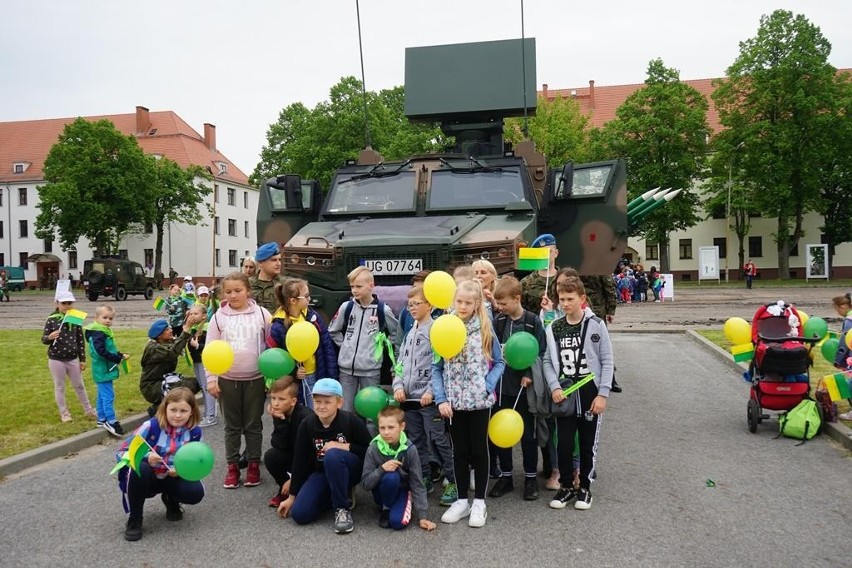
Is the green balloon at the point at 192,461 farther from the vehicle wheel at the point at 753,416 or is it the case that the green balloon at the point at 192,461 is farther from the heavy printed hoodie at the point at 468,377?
the vehicle wheel at the point at 753,416

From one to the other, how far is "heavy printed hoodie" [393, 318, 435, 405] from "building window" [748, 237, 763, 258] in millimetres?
56086

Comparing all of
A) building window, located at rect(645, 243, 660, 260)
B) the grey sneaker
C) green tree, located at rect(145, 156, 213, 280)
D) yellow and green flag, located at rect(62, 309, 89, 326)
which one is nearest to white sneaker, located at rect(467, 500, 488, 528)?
the grey sneaker

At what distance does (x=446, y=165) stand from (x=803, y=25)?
41800mm

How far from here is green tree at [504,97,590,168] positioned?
36062mm

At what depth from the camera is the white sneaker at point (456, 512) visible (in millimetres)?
4828

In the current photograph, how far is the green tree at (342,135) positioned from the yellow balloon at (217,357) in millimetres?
32650

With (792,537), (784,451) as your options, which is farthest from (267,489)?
(784,451)

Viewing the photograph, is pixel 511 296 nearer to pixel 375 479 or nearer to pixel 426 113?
pixel 375 479

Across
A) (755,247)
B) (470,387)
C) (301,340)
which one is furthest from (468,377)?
(755,247)

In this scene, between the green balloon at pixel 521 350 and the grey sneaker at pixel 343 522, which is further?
the green balloon at pixel 521 350

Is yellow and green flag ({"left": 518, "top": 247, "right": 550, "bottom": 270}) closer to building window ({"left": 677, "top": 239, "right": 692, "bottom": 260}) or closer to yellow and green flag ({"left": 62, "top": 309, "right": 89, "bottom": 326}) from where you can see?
yellow and green flag ({"left": 62, "top": 309, "right": 89, "bottom": 326})

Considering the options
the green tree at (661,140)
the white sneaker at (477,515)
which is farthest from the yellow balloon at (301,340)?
the green tree at (661,140)

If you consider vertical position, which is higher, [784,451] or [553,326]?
[553,326]

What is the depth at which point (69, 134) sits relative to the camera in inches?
1930
